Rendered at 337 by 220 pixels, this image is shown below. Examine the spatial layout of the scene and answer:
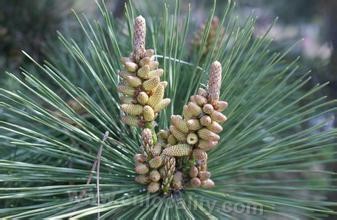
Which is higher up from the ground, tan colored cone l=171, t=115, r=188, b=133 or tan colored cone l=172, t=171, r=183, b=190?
tan colored cone l=171, t=115, r=188, b=133

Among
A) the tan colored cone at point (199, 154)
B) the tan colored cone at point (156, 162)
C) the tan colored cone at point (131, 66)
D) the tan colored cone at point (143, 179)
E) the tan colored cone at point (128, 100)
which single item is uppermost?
the tan colored cone at point (131, 66)

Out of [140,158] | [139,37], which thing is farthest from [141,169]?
[139,37]

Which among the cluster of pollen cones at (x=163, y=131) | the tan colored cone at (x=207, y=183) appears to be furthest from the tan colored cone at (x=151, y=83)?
the tan colored cone at (x=207, y=183)

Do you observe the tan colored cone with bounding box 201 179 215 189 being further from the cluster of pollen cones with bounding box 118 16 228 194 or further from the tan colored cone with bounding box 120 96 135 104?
the tan colored cone with bounding box 120 96 135 104

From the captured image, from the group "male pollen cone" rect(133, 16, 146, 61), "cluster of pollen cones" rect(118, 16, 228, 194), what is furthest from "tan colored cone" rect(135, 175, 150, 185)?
"male pollen cone" rect(133, 16, 146, 61)

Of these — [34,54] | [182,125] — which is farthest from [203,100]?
[34,54]

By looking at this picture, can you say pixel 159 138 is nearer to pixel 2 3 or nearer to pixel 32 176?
pixel 32 176

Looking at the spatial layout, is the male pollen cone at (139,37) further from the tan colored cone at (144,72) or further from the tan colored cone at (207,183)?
the tan colored cone at (207,183)

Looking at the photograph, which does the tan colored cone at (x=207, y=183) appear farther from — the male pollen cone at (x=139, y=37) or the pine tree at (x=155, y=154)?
the male pollen cone at (x=139, y=37)

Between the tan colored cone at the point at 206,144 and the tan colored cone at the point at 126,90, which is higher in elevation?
the tan colored cone at the point at 126,90
